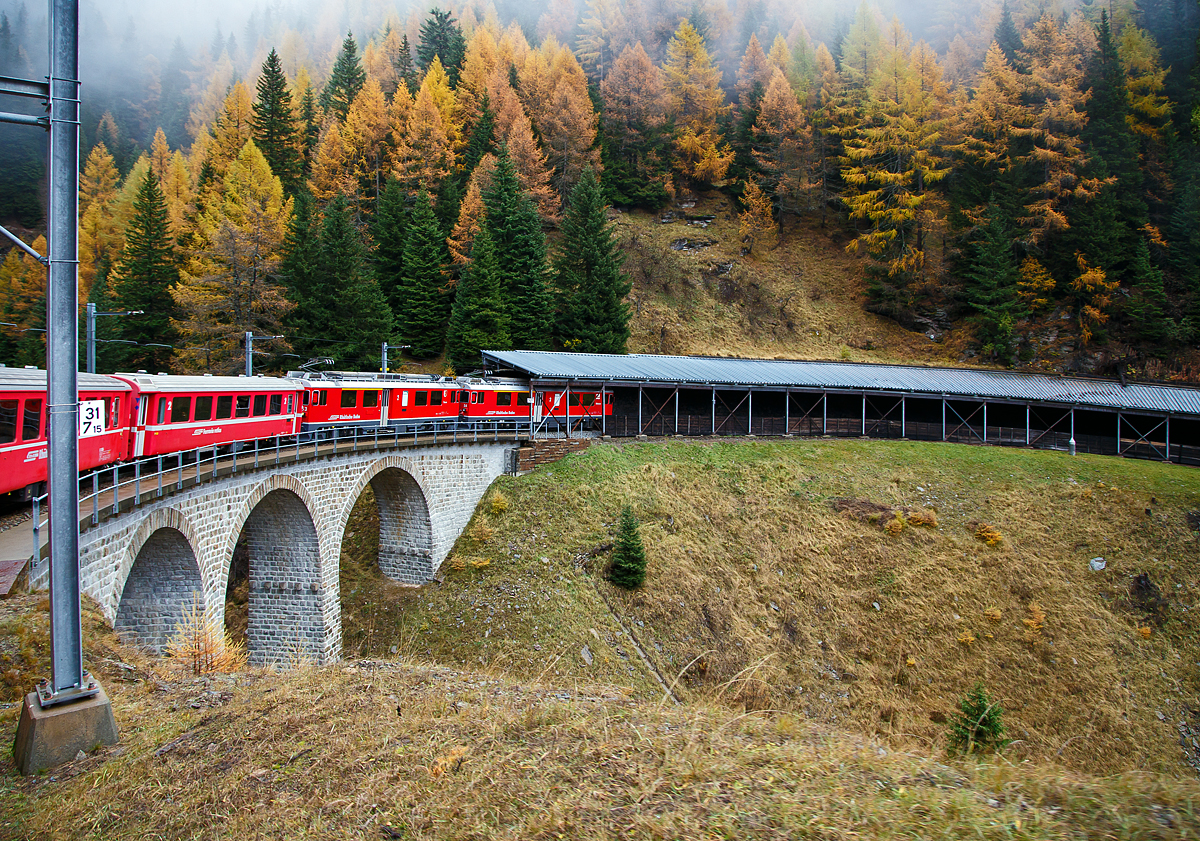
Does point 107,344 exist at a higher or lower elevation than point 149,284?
lower

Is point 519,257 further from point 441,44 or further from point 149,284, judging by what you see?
point 441,44

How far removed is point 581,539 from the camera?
72.4 ft

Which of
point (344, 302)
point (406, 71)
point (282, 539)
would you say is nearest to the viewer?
point (282, 539)

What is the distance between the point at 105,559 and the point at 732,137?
6366 centimetres

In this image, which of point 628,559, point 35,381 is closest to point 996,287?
point 628,559

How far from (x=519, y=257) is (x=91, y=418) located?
28.8 metres

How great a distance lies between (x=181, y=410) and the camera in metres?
16.7

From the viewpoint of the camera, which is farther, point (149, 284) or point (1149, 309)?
point (1149, 309)

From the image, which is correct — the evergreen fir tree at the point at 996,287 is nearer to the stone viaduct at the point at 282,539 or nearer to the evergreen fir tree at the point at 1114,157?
the evergreen fir tree at the point at 1114,157

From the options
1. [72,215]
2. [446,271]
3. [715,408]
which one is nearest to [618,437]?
[715,408]

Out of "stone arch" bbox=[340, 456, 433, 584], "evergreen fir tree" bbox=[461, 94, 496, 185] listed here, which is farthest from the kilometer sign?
"evergreen fir tree" bbox=[461, 94, 496, 185]

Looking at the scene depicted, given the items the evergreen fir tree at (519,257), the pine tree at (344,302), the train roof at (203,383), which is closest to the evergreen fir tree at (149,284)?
the pine tree at (344,302)

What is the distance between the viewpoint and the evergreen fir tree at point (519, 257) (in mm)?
38562

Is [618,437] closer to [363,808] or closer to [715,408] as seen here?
[715,408]
